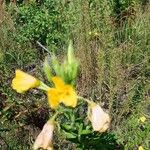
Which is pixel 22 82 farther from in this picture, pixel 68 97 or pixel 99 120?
pixel 99 120

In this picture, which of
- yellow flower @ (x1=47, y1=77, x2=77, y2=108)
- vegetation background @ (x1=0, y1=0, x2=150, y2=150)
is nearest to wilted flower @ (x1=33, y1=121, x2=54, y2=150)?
yellow flower @ (x1=47, y1=77, x2=77, y2=108)

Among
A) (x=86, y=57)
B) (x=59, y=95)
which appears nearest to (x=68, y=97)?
(x=59, y=95)

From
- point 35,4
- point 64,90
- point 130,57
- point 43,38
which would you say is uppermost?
point 35,4

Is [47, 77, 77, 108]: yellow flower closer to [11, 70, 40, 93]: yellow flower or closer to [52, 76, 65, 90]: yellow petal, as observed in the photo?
[52, 76, 65, 90]: yellow petal

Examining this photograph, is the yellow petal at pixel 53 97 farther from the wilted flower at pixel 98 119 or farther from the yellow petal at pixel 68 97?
the wilted flower at pixel 98 119

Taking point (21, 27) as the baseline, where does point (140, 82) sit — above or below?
below

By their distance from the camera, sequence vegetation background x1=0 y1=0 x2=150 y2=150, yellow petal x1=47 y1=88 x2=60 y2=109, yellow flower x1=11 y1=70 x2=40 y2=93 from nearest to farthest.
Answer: yellow petal x1=47 y1=88 x2=60 y2=109
yellow flower x1=11 y1=70 x2=40 y2=93
vegetation background x1=0 y1=0 x2=150 y2=150

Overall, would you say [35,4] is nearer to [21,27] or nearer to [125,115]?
[21,27]

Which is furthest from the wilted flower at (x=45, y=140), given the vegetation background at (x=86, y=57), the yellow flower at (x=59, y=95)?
the vegetation background at (x=86, y=57)

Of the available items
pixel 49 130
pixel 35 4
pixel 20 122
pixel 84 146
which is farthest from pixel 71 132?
pixel 35 4
